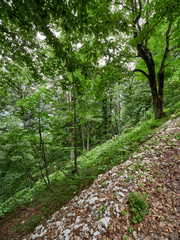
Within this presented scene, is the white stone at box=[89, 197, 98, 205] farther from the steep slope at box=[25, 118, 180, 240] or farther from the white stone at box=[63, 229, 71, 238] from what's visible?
the white stone at box=[63, 229, 71, 238]

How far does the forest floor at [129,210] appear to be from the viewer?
157 centimetres

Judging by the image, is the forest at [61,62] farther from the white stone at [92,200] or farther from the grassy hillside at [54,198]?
the white stone at [92,200]

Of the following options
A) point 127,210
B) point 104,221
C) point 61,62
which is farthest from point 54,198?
point 61,62

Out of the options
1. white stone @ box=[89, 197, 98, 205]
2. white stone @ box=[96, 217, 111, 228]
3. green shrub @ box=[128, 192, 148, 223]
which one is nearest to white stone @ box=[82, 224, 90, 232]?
white stone @ box=[96, 217, 111, 228]

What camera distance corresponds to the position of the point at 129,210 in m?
1.85

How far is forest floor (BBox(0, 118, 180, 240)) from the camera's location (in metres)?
1.57

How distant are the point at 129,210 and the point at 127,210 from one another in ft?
0.13

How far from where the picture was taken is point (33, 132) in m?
3.29

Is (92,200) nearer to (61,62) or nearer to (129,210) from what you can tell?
(129,210)

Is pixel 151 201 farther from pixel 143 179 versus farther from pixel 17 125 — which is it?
pixel 17 125

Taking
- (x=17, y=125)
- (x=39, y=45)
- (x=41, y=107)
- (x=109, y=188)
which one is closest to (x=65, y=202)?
(x=109, y=188)

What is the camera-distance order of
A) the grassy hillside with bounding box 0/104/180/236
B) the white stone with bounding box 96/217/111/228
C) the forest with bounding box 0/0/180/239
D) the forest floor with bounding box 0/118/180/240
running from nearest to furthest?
1. the forest floor with bounding box 0/118/180/240
2. the white stone with bounding box 96/217/111/228
3. the forest with bounding box 0/0/180/239
4. the grassy hillside with bounding box 0/104/180/236

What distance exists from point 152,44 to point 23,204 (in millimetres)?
12388

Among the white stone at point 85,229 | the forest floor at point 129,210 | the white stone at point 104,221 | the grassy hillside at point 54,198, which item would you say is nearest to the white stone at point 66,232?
the forest floor at point 129,210
